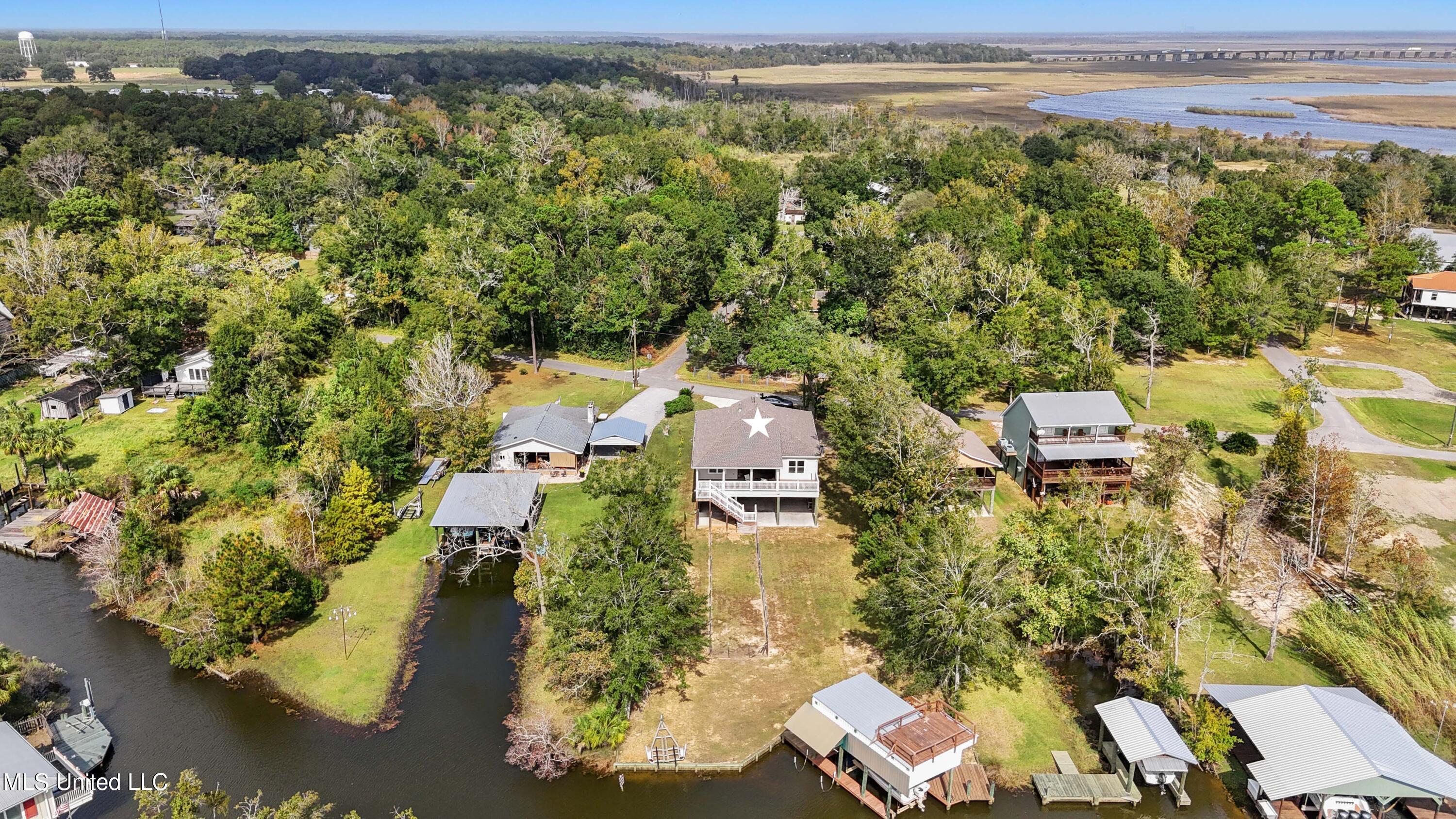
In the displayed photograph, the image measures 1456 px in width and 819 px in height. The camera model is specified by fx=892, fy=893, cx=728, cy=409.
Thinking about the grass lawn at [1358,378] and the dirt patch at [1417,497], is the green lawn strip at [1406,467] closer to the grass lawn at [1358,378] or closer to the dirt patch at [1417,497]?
the dirt patch at [1417,497]

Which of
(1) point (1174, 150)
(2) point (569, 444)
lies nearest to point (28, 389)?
(2) point (569, 444)

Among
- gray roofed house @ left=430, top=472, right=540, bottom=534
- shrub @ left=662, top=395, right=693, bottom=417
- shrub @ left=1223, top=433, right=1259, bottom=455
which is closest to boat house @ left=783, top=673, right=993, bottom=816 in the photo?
gray roofed house @ left=430, top=472, right=540, bottom=534

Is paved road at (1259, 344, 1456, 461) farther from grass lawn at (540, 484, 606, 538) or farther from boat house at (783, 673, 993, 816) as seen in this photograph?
grass lawn at (540, 484, 606, 538)

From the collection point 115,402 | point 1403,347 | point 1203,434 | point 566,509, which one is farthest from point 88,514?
point 1403,347

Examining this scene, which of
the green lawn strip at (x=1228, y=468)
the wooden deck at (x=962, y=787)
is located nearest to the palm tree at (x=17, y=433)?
the wooden deck at (x=962, y=787)

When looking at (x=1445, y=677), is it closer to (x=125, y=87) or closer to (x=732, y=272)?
(x=732, y=272)

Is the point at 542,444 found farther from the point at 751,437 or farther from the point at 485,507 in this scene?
the point at 751,437
